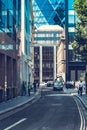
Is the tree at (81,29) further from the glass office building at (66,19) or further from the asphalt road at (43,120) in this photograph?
the glass office building at (66,19)

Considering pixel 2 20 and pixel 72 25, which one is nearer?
pixel 2 20

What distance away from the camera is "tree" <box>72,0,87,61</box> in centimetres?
3794

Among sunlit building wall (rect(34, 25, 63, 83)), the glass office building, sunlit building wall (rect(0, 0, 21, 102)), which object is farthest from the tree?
sunlit building wall (rect(34, 25, 63, 83))

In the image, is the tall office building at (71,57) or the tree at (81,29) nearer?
the tree at (81,29)

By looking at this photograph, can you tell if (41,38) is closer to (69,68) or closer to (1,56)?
(69,68)

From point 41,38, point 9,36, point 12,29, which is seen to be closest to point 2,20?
point 9,36

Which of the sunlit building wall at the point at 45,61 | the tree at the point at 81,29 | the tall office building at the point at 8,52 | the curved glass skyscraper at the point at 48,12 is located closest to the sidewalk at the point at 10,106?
the tall office building at the point at 8,52

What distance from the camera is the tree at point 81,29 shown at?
37.9 metres

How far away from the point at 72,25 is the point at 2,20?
244 ft

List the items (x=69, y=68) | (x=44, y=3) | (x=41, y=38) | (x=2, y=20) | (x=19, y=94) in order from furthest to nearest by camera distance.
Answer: (x=41, y=38) → (x=44, y=3) → (x=69, y=68) → (x=19, y=94) → (x=2, y=20)

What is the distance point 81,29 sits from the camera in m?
43.1

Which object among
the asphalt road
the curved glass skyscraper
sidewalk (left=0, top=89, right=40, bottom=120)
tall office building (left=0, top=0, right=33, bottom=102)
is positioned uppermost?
the curved glass skyscraper

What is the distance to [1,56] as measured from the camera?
40.9 meters

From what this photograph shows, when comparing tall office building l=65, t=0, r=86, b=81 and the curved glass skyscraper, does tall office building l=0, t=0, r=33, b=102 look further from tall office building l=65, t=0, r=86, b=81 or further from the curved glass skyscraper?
the curved glass skyscraper
